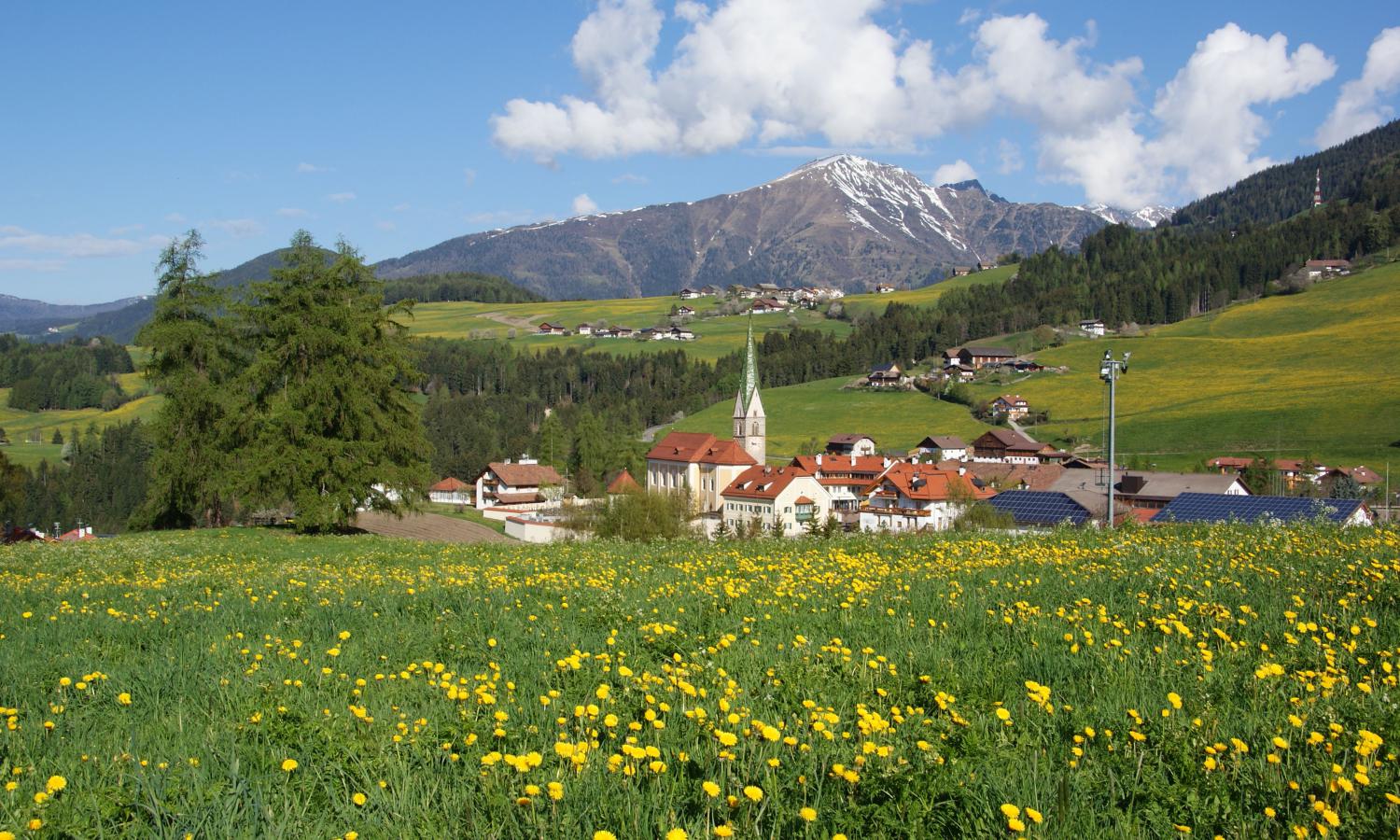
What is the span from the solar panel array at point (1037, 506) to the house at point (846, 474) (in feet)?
104

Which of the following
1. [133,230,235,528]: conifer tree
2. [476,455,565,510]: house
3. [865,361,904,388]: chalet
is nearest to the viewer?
[133,230,235,528]: conifer tree

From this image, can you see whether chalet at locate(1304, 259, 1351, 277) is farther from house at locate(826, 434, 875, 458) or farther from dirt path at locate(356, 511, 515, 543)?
dirt path at locate(356, 511, 515, 543)

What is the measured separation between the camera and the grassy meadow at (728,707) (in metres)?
3.80

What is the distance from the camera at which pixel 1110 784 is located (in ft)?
13.6

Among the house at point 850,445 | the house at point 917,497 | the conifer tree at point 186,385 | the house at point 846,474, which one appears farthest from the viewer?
the house at point 850,445

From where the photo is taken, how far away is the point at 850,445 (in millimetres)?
121625

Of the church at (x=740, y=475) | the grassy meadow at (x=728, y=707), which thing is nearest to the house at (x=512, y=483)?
the church at (x=740, y=475)

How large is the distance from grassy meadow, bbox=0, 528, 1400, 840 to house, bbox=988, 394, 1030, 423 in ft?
407

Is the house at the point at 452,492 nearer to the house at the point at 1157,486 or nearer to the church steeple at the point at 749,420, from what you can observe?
the church steeple at the point at 749,420

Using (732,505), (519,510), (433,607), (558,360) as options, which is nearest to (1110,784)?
(433,607)

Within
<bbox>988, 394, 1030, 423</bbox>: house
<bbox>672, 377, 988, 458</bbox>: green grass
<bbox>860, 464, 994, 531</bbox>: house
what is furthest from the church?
<bbox>988, 394, 1030, 423</bbox>: house

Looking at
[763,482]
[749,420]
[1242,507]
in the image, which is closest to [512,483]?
[749,420]

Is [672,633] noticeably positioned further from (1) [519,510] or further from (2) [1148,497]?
(1) [519,510]

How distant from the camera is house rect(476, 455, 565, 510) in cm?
11262
